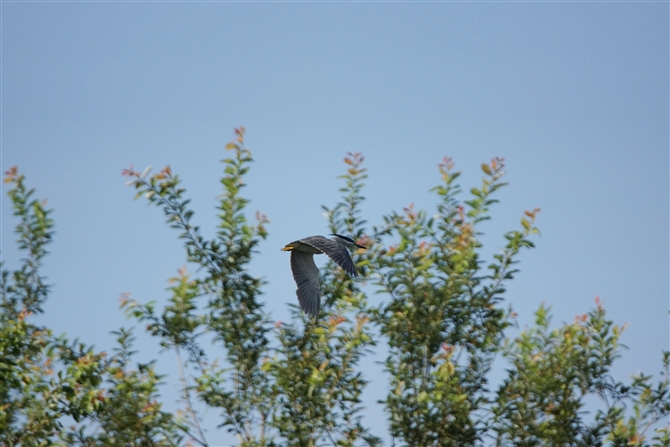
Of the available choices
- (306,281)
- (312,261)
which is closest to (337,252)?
(306,281)

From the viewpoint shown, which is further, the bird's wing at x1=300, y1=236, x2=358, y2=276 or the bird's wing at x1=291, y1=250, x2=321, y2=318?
the bird's wing at x1=291, y1=250, x2=321, y2=318

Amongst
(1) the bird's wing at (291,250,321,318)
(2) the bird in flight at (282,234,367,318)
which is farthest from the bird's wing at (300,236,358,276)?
(1) the bird's wing at (291,250,321,318)

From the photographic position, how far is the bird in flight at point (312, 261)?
7988 mm

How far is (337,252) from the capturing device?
8.15 meters

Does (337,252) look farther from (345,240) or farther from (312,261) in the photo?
(312,261)

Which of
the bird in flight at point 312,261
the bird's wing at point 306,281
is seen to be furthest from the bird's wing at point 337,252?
the bird's wing at point 306,281

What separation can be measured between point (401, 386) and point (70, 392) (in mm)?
2830

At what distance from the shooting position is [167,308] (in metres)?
7.67

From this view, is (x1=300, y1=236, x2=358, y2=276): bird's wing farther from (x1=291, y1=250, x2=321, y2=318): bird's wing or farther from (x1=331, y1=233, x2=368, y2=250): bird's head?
(x1=291, y1=250, x2=321, y2=318): bird's wing

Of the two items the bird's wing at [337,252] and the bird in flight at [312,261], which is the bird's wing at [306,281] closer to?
the bird in flight at [312,261]

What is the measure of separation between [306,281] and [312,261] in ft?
1.87

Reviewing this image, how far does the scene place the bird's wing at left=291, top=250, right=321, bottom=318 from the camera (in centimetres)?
808

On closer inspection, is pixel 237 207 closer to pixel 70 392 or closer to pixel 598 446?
pixel 70 392

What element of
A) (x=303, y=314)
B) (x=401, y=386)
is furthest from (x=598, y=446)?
(x=303, y=314)
